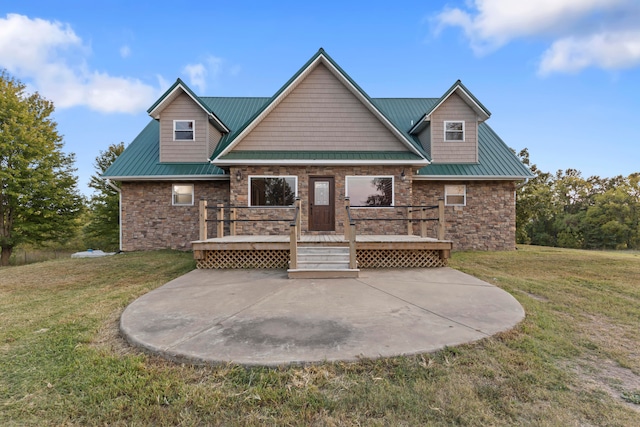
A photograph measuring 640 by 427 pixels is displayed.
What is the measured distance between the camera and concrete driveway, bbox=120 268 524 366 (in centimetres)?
Result: 312

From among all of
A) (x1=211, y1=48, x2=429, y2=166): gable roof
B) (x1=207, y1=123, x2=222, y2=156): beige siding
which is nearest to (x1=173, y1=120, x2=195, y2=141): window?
(x1=207, y1=123, x2=222, y2=156): beige siding

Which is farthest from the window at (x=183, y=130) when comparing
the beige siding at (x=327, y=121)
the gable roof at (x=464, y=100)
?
the gable roof at (x=464, y=100)

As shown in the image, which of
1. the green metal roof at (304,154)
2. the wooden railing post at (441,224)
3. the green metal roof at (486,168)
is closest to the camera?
the wooden railing post at (441,224)

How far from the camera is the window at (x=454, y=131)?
1250cm

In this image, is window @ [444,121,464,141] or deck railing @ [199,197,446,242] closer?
Result: deck railing @ [199,197,446,242]

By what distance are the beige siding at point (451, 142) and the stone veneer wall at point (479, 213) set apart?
41.1 inches

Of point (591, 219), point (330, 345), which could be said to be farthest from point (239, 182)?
point (591, 219)

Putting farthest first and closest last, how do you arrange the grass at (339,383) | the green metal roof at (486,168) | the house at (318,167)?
the green metal roof at (486,168) → the house at (318,167) → the grass at (339,383)

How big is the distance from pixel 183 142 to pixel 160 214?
10.2 feet

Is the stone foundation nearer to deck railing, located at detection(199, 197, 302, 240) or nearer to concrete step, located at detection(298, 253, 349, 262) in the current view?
deck railing, located at detection(199, 197, 302, 240)

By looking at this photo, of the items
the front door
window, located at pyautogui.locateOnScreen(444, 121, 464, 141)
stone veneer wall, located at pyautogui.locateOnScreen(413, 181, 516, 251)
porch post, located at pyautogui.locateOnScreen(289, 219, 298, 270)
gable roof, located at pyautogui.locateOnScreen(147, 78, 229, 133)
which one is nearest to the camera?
porch post, located at pyautogui.locateOnScreen(289, 219, 298, 270)

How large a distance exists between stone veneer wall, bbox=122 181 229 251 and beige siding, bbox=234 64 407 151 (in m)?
3.85

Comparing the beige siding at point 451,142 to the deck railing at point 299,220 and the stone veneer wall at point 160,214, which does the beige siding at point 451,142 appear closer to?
the deck railing at point 299,220

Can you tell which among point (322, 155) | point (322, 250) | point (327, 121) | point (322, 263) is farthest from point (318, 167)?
point (322, 263)
